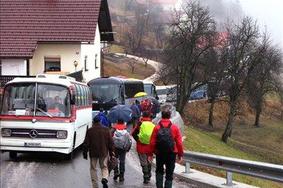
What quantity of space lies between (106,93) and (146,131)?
18.4 m

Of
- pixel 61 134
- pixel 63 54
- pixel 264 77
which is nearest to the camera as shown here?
pixel 61 134

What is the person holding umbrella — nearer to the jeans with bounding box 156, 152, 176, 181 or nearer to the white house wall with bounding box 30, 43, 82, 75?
the jeans with bounding box 156, 152, 176, 181

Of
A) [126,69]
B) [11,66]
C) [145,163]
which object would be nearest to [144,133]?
[145,163]

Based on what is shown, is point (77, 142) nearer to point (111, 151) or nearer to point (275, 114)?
point (111, 151)

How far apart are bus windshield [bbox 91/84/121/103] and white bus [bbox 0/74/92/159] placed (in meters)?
13.6

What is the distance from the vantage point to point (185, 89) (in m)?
62.0

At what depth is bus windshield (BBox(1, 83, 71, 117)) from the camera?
11.2 m

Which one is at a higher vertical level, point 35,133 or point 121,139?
point 121,139

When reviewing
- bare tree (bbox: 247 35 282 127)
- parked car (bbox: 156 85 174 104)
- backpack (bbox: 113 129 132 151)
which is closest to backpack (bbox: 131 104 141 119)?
backpack (bbox: 113 129 132 151)

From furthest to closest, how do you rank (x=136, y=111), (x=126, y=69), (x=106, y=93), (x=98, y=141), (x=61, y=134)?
1. (x=126, y=69)
2. (x=106, y=93)
3. (x=136, y=111)
4. (x=61, y=134)
5. (x=98, y=141)

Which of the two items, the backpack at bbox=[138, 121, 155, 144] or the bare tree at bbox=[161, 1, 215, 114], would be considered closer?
the backpack at bbox=[138, 121, 155, 144]

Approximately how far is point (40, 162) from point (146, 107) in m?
4.24

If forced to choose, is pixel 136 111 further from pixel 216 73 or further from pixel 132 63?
pixel 132 63

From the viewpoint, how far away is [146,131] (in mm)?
11211
